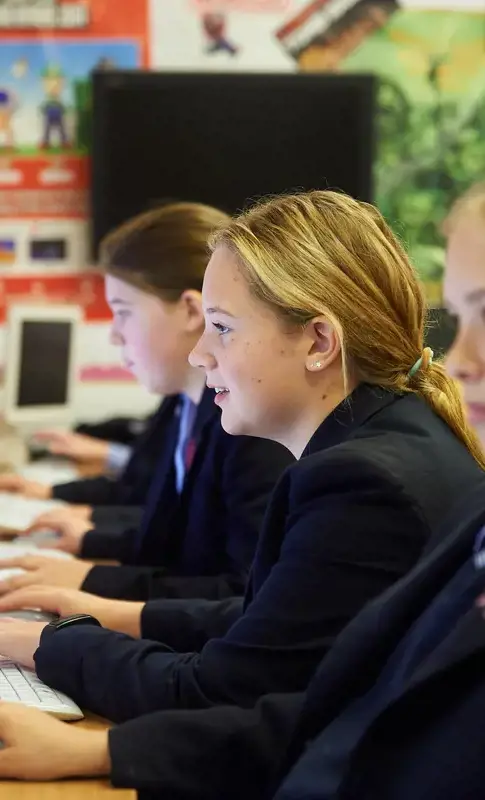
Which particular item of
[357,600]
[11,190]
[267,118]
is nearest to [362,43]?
Result: [267,118]

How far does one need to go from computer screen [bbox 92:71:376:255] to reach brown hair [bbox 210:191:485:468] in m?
2.06

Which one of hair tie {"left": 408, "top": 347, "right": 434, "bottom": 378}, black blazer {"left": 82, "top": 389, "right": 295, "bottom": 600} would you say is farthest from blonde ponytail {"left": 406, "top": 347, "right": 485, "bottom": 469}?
black blazer {"left": 82, "top": 389, "right": 295, "bottom": 600}

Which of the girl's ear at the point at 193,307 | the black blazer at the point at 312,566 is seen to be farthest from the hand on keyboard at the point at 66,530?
the black blazer at the point at 312,566

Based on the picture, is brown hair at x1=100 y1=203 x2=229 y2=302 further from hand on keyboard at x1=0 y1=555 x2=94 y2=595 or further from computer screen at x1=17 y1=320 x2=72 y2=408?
computer screen at x1=17 y1=320 x2=72 y2=408

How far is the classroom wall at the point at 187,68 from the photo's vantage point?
10.9 feet

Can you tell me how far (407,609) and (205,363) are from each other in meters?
0.45

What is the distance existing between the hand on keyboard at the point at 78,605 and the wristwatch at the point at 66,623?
0.06m

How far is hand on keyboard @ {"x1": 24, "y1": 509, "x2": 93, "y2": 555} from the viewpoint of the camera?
1.98 meters

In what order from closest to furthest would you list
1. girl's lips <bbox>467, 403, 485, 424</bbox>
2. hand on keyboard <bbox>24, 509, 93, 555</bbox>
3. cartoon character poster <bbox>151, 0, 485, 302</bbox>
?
girl's lips <bbox>467, 403, 485, 424</bbox> → hand on keyboard <bbox>24, 509, 93, 555</bbox> → cartoon character poster <bbox>151, 0, 485, 302</bbox>

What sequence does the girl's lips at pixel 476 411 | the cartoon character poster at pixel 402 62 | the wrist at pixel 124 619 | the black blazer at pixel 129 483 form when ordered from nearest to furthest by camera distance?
1. the girl's lips at pixel 476 411
2. the wrist at pixel 124 619
3. the black blazer at pixel 129 483
4. the cartoon character poster at pixel 402 62

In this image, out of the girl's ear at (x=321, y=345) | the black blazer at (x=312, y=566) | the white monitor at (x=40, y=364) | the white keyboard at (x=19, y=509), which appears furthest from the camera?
the white monitor at (x=40, y=364)

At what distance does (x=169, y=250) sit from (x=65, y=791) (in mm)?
1021

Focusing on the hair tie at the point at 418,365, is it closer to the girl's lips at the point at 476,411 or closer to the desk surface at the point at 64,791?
the girl's lips at the point at 476,411

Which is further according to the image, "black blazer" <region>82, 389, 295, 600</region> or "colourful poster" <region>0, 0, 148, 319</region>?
"colourful poster" <region>0, 0, 148, 319</region>
